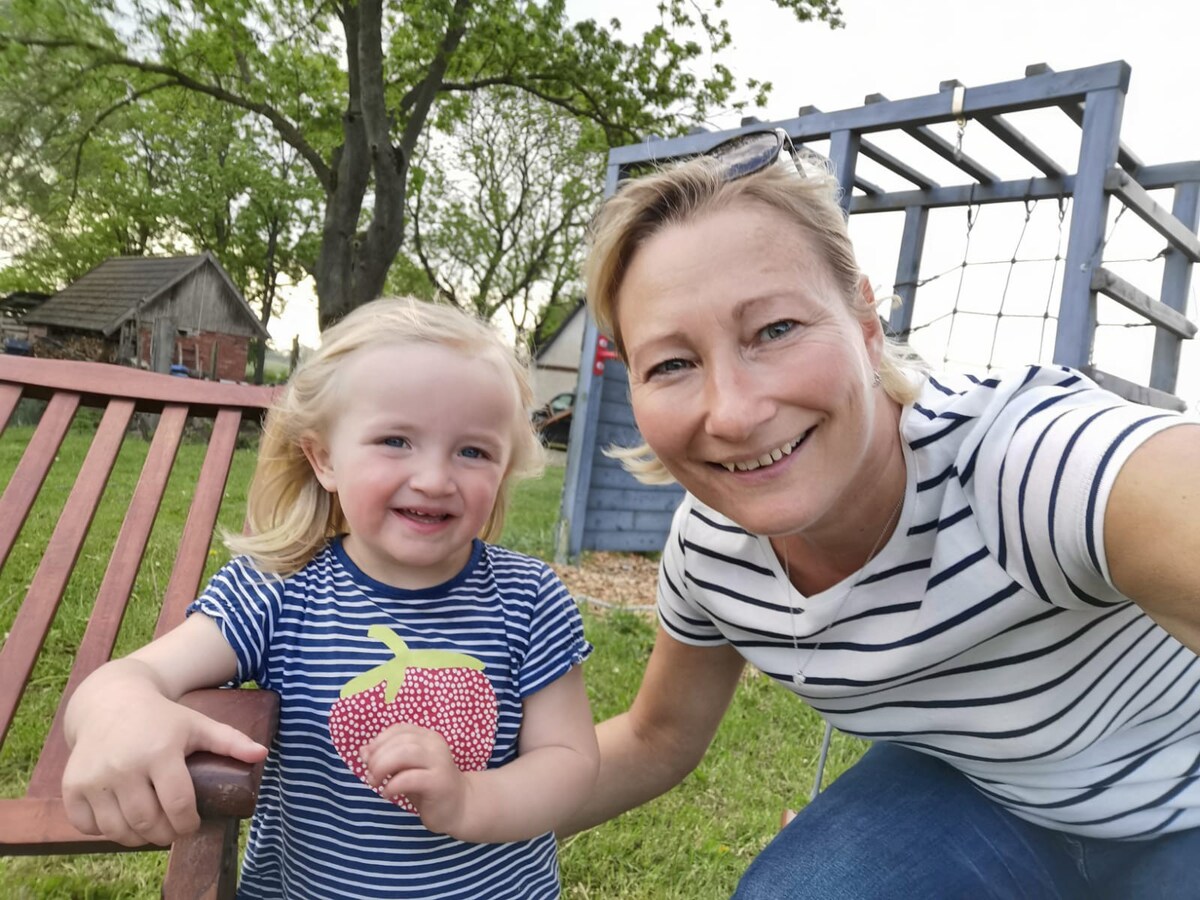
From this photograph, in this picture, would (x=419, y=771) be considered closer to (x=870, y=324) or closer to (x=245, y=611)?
(x=245, y=611)

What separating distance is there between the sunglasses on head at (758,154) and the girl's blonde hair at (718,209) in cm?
1

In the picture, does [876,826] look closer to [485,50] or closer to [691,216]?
[691,216]

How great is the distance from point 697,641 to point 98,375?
1.40 meters

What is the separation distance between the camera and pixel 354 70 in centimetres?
970

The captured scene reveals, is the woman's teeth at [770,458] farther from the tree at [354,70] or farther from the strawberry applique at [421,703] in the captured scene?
the tree at [354,70]

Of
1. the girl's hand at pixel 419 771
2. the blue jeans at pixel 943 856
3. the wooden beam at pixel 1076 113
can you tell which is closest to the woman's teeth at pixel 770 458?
the girl's hand at pixel 419 771

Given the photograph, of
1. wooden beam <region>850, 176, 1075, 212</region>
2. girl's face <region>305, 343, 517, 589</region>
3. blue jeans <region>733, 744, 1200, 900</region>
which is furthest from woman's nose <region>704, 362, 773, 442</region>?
wooden beam <region>850, 176, 1075, 212</region>

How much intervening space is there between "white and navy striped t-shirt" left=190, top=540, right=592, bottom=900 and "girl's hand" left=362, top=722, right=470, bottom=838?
0.24m

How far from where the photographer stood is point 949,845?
1.32 metres

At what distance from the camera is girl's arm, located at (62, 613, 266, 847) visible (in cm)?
88

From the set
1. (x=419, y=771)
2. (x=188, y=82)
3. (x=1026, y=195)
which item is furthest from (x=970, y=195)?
(x=188, y=82)

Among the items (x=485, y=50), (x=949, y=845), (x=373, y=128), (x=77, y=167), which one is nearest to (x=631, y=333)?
(x=949, y=845)

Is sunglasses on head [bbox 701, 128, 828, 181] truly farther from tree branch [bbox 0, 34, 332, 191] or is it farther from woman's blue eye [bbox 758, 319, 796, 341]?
tree branch [bbox 0, 34, 332, 191]

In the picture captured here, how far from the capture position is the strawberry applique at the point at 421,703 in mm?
1259
